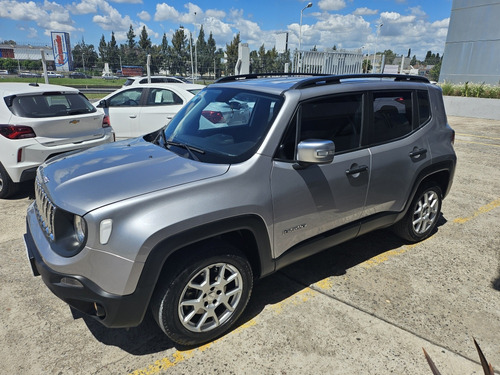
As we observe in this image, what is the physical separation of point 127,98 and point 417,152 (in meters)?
6.30

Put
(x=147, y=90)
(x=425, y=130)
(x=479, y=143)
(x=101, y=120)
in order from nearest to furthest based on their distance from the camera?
(x=425, y=130) → (x=101, y=120) → (x=147, y=90) → (x=479, y=143)

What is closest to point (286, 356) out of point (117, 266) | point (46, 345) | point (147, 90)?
point (117, 266)

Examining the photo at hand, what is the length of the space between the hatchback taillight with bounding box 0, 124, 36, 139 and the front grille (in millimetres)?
2662

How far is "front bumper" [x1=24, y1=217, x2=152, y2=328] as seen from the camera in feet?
7.07

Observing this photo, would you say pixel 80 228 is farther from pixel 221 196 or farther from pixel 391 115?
pixel 391 115

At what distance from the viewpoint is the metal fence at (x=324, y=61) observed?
19.7m

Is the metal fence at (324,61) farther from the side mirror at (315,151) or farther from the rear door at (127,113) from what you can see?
the side mirror at (315,151)

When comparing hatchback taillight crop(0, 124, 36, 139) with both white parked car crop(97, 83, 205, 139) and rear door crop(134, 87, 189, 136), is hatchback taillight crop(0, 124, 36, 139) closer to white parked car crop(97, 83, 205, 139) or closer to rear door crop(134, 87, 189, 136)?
white parked car crop(97, 83, 205, 139)

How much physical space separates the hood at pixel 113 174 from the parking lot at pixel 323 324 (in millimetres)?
1093

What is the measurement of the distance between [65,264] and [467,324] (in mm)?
2988

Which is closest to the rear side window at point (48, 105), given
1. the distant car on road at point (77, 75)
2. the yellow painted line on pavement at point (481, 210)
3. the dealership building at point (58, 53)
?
the yellow painted line on pavement at point (481, 210)

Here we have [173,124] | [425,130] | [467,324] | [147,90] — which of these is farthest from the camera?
[147,90]

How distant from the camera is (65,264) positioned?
2232mm

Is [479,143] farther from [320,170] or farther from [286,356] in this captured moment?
[286,356]
